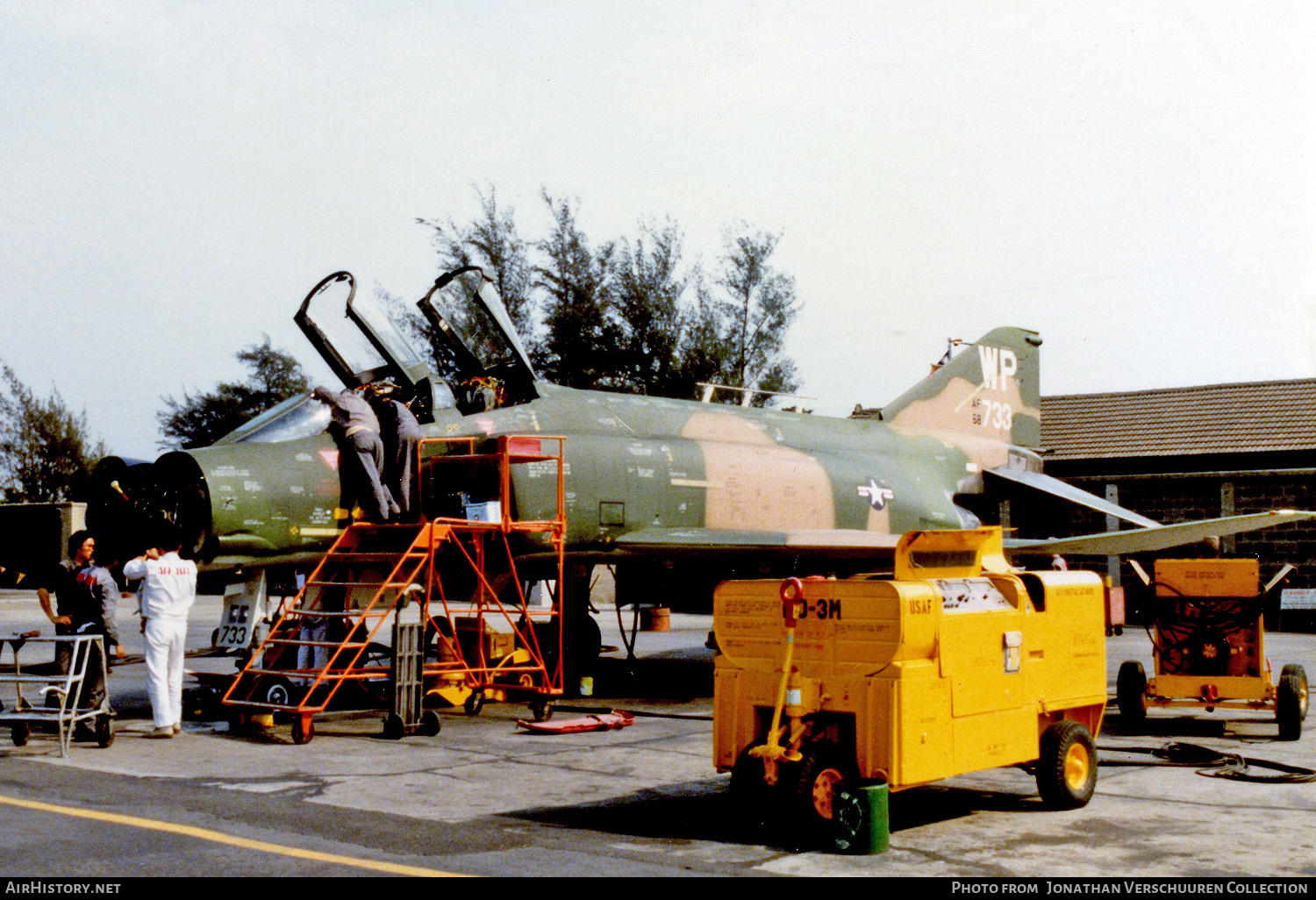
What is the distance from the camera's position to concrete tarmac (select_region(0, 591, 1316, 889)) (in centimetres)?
612

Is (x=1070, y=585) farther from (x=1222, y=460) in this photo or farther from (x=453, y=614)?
(x=1222, y=460)

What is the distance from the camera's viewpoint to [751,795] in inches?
283

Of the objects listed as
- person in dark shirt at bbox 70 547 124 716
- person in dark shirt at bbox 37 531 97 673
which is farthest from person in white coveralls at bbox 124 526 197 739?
person in dark shirt at bbox 37 531 97 673

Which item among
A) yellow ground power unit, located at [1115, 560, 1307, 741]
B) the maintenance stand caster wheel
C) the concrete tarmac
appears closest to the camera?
the concrete tarmac

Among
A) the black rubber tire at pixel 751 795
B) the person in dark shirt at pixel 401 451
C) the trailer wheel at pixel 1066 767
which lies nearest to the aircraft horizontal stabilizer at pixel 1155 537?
the trailer wheel at pixel 1066 767

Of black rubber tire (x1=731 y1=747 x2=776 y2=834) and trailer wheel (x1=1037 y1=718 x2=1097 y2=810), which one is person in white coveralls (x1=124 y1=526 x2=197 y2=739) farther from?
trailer wheel (x1=1037 y1=718 x2=1097 y2=810)

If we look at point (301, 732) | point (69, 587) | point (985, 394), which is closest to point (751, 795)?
point (301, 732)

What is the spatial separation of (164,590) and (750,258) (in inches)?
1540

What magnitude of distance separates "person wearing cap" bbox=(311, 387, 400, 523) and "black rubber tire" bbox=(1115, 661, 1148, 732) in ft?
25.8

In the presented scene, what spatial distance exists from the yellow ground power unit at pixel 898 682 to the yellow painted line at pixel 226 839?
2.19m

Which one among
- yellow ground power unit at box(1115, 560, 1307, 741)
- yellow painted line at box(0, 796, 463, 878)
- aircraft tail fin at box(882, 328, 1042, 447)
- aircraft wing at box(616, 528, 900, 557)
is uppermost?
aircraft tail fin at box(882, 328, 1042, 447)

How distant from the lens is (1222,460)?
3194cm

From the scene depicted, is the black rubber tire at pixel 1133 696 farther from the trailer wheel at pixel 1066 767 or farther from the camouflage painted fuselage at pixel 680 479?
the trailer wheel at pixel 1066 767

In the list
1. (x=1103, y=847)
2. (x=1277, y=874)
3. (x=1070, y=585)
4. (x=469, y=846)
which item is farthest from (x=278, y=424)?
(x=1277, y=874)
